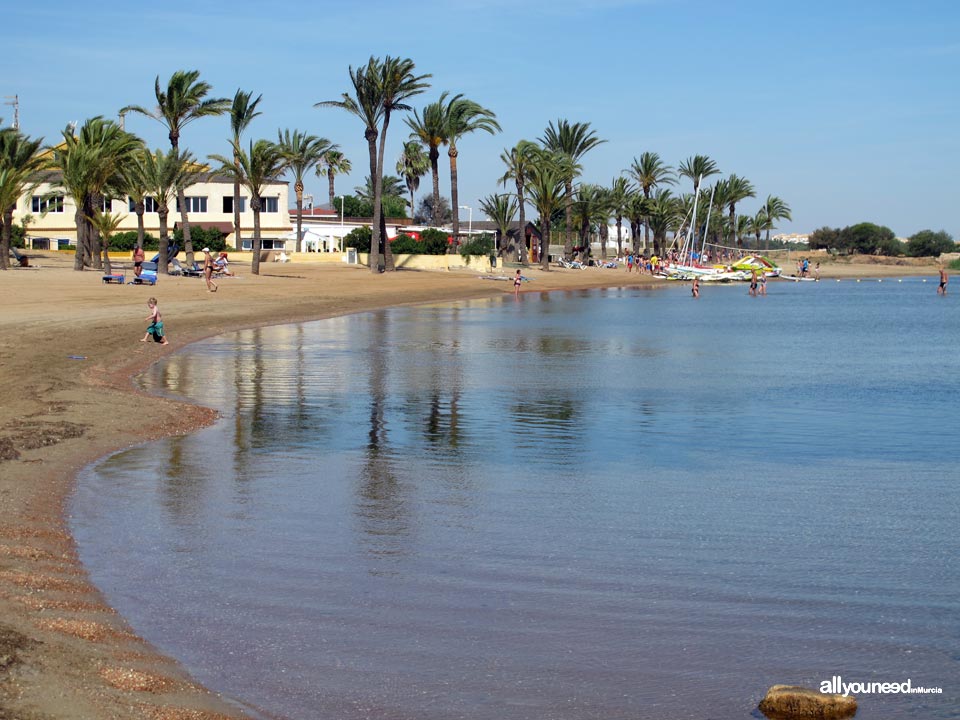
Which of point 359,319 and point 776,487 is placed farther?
point 359,319

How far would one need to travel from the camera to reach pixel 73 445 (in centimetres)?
1471

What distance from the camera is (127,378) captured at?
2277 cm

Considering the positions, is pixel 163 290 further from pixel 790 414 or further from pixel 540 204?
pixel 540 204

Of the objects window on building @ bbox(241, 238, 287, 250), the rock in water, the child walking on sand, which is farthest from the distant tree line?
the rock in water

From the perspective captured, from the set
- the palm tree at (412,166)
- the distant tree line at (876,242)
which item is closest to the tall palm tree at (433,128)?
the palm tree at (412,166)

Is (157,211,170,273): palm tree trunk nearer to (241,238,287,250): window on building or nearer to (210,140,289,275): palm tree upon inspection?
(210,140,289,275): palm tree

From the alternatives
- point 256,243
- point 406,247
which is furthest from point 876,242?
point 256,243

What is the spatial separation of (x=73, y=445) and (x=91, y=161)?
39.8m

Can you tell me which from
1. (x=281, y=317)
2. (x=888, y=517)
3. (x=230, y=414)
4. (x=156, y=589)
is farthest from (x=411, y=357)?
(x=156, y=589)

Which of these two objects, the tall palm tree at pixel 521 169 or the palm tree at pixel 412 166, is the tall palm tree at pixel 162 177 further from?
the palm tree at pixel 412 166

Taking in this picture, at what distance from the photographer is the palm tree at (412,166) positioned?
138 meters

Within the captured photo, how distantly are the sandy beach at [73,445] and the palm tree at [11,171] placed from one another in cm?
418

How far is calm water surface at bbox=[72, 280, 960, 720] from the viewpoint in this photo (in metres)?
7.47

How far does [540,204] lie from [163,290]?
52.0 metres
